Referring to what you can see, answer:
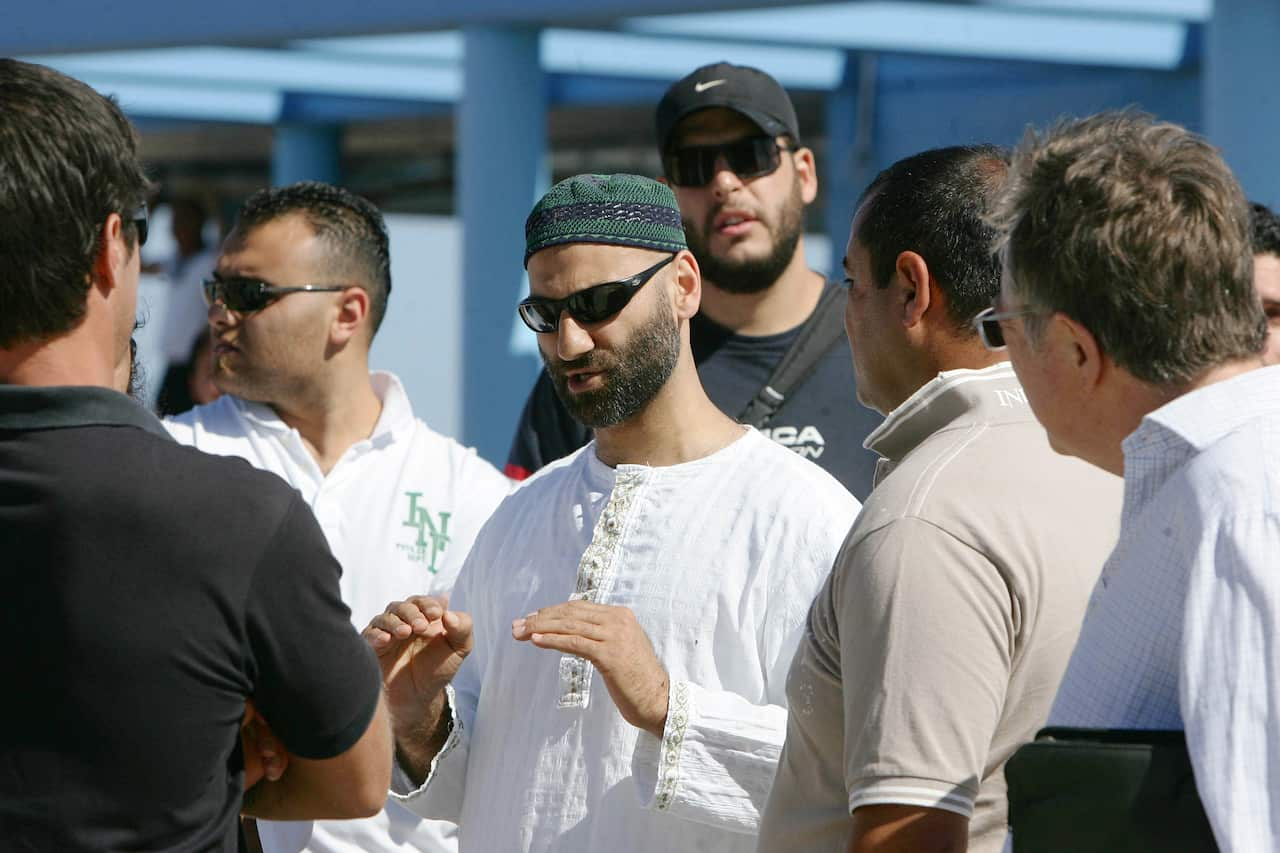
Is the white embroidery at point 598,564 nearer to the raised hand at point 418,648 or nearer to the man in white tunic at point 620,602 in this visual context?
the man in white tunic at point 620,602

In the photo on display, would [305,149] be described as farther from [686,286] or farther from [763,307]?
[686,286]

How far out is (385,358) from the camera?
11.6 metres

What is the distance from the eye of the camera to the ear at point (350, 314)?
4.30 metres

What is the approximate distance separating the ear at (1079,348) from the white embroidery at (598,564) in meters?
1.22

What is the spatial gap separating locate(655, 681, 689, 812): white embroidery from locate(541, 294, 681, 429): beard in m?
0.58

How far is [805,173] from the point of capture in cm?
467

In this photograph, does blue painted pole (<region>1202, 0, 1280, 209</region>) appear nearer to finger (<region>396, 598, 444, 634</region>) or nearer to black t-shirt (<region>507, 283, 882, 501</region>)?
black t-shirt (<region>507, 283, 882, 501</region>)

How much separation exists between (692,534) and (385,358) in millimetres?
8909

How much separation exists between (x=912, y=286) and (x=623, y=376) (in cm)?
72

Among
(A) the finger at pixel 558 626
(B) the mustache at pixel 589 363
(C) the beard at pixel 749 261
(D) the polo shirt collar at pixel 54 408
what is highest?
(C) the beard at pixel 749 261

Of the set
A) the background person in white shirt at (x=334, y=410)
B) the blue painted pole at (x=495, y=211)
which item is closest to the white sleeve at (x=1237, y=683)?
the background person in white shirt at (x=334, y=410)

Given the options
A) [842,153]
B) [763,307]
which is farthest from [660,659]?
[842,153]

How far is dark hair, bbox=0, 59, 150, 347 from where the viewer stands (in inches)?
70.5

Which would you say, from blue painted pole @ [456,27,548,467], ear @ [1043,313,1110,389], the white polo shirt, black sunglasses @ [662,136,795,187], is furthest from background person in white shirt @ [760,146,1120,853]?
blue painted pole @ [456,27,548,467]
